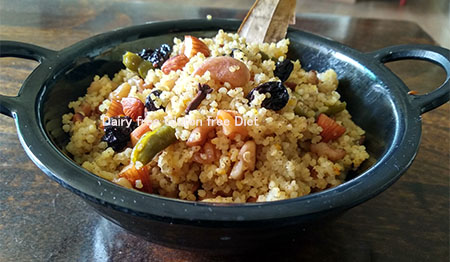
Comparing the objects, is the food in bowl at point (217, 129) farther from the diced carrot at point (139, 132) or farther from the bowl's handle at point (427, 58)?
the bowl's handle at point (427, 58)

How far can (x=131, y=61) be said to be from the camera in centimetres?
115

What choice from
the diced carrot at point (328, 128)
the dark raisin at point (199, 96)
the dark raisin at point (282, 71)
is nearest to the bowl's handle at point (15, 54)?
the dark raisin at point (199, 96)

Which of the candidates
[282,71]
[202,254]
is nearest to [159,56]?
[282,71]

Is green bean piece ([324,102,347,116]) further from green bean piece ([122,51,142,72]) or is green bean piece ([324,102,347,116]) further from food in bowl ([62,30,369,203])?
green bean piece ([122,51,142,72])

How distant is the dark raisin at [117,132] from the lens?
0.97m

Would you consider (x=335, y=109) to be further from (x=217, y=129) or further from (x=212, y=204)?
(x=212, y=204)

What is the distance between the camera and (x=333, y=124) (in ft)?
3.40

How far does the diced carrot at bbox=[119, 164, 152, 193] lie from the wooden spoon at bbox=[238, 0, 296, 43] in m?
0.59

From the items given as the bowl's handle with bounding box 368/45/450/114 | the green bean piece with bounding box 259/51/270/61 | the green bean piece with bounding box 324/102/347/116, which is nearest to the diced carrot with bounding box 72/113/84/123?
the green bean piece with bounding box 259/51/270/61

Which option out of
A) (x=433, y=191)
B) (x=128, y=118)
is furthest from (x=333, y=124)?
(x=128, y=118)

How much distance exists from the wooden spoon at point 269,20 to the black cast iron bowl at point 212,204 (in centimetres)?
5

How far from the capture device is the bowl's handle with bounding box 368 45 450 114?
987mm

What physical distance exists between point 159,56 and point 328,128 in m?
0.48

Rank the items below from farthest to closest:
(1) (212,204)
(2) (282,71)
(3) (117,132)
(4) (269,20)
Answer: (4) (269,20) < (2) (282,71) < (3) (117,132) < (1) (212,204)
